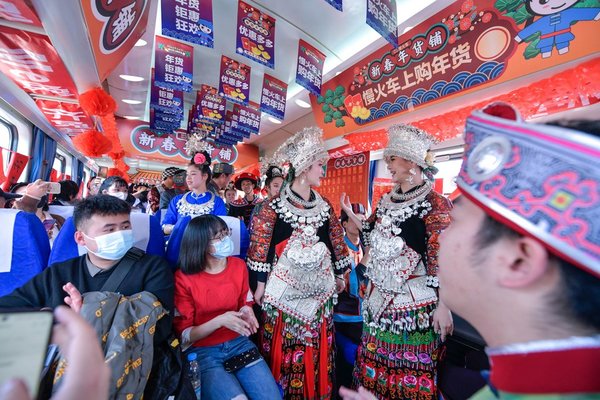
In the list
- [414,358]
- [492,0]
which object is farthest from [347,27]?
[414,358]

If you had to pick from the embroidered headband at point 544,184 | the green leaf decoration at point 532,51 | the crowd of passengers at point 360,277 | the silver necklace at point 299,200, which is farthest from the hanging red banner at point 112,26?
the green leaf decoration at point 532,51

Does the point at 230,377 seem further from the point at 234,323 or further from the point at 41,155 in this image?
the point at 41,155

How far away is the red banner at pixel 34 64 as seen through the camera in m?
2.91

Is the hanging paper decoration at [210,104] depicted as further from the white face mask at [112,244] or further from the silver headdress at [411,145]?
the white face mask at [112,244]

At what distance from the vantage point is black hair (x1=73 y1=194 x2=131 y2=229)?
1652 mm

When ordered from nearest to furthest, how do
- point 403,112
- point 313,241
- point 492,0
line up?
1. point 313,241
2. point 492,0
3. point 403,112

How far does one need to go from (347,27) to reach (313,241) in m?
4.27

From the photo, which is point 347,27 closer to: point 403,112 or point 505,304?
point 403,112

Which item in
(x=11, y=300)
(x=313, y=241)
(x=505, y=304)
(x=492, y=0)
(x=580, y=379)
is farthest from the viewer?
(x=492, y=0)

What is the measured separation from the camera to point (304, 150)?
235 centimetres

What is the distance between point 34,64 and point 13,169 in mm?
3134

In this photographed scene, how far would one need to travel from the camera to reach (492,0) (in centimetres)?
328

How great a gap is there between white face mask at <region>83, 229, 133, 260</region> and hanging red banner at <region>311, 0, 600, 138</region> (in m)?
4.15

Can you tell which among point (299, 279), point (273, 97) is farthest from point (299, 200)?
point (273, 97)
